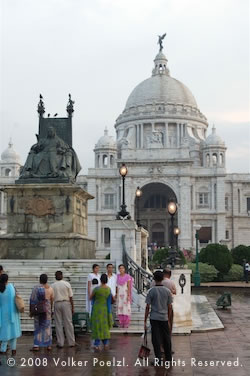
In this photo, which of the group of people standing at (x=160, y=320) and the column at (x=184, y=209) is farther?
the column at (x=184, y=209)

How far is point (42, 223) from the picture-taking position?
19812mm

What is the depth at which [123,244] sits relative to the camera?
17594 millimetres

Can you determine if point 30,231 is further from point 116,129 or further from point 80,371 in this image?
point 116,129

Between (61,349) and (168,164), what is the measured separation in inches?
2618

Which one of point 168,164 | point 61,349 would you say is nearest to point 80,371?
point 61,349

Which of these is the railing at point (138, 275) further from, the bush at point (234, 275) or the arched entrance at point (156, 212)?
the arched entrance at point (156, 212)

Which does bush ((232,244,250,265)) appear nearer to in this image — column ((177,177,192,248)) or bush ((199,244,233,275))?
bush ((199,244,233,275))

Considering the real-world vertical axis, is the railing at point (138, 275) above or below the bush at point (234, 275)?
above

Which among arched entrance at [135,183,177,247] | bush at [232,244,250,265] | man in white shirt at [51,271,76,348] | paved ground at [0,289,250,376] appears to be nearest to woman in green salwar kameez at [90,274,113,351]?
paved ground at [0,289,250,376]

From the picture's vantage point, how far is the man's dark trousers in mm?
10266

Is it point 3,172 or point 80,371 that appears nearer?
point 80,371

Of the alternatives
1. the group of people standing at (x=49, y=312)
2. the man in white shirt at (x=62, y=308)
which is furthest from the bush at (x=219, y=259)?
the man in white shirt at (x=62, y=308)

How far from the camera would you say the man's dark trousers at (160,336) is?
33.7ft

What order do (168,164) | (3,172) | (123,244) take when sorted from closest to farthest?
(123,244), (168,164), (3,172)
